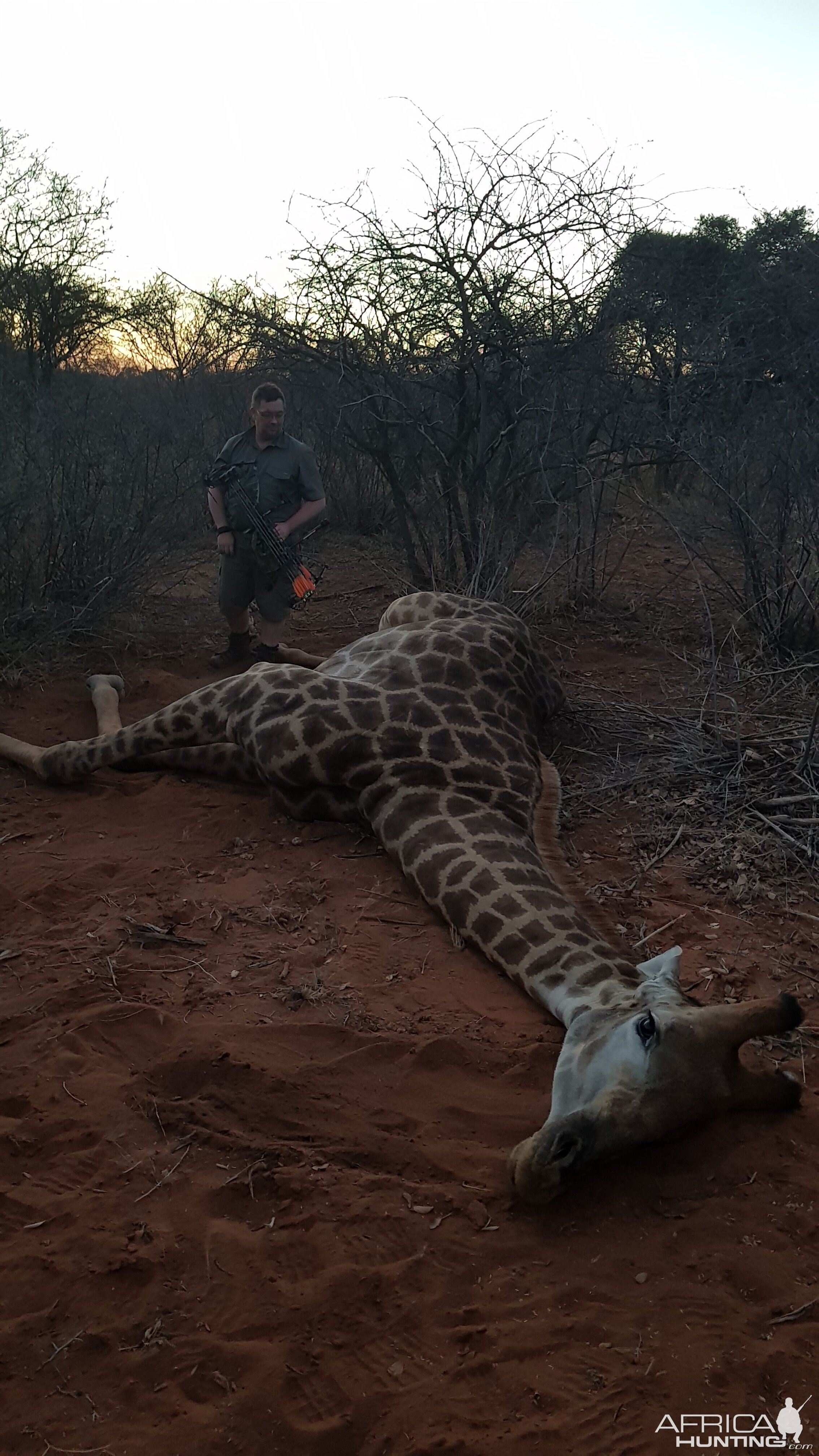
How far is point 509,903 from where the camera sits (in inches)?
124

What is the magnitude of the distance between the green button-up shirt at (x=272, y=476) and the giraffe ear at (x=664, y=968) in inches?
165

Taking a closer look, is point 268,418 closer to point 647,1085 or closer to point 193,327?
point 647,1085

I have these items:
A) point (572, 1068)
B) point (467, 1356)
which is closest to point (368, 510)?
point (572, 1068)

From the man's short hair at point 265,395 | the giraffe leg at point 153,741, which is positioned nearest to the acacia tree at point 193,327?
the man's short hair at point 265,395

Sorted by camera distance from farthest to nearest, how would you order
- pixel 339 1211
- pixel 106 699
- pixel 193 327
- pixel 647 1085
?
pixel 193 327
pixel 106 699
pixel 647 1085
pixel 339 1211

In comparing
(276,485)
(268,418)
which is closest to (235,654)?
(276,485)

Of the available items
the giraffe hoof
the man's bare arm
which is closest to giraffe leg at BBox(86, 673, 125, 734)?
the giraffe hoof

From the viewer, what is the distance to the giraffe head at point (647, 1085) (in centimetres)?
221

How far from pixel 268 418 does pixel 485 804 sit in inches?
135

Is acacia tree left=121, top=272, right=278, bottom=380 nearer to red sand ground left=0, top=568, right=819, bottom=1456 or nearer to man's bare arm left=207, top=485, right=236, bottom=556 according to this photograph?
man's bare arm left=207, top=485, right=236, bottom=556

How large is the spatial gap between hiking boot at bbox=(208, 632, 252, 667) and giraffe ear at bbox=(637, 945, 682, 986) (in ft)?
13.0

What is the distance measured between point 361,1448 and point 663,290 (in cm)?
853

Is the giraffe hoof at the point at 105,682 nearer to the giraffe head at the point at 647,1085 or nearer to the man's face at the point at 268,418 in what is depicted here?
the man's face at the point at 268,418

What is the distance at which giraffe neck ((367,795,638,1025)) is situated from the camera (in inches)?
112
